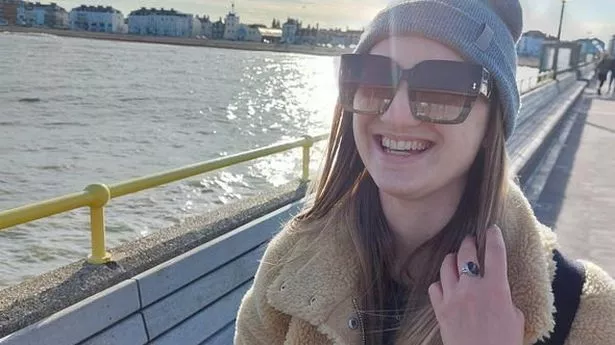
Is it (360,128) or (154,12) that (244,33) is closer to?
(154,12)

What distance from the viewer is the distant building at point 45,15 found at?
111438mm

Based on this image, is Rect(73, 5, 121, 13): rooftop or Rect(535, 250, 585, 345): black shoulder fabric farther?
Rect(73, 5, 121, 13): rooftop

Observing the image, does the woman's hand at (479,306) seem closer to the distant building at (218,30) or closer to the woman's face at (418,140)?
the woman's face at (418,140)

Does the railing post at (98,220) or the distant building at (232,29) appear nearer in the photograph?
the railing post at (98,220)

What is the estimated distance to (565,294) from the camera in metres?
1.26

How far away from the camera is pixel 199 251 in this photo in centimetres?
326

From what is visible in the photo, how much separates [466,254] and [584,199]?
259 inches

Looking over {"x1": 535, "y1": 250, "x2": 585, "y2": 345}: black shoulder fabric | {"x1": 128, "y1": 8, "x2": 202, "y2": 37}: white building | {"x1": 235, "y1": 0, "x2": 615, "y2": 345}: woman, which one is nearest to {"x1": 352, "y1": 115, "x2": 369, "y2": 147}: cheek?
{"x1": 235, "y1": 0, "x2": 615, "y2": 345}: woman

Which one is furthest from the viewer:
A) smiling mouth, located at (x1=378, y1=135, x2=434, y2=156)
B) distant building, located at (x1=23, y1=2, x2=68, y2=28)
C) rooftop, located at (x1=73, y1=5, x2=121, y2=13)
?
rooftop, located at (x1=73, y1=5, x2=121, y2=13)

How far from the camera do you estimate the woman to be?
123 cm

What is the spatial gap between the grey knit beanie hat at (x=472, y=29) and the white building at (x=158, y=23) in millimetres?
127755

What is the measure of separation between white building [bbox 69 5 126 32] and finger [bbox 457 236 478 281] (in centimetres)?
12731

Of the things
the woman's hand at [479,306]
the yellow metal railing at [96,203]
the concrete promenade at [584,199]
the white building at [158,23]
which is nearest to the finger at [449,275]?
the woman's hand at [479,306]

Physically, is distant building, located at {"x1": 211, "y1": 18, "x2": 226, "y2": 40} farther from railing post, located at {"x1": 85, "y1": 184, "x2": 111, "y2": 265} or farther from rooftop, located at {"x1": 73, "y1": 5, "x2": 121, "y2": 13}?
railing post, located at {"x1": 85, "y1": 184, "x2": 111, "y2": 265}
